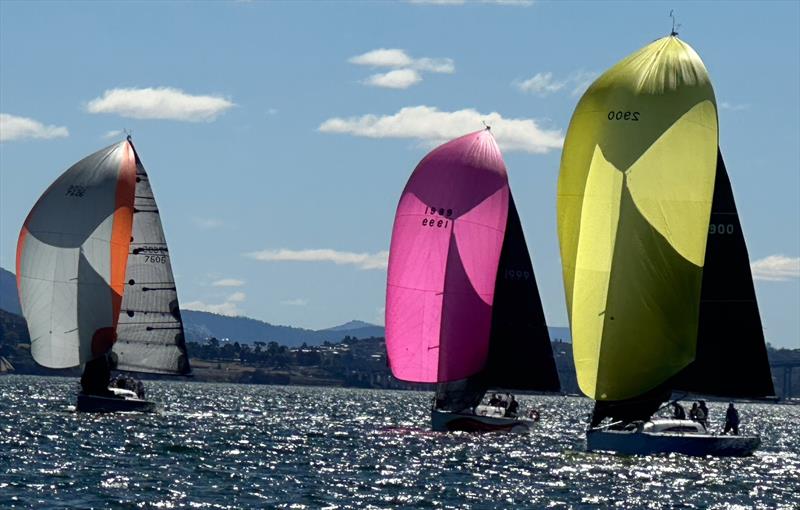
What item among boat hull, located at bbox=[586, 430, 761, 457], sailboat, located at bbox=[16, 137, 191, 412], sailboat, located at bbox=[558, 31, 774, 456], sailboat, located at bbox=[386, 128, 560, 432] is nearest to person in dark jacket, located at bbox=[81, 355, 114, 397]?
sailboat, located at bbox=[16, 137, 191, 412]

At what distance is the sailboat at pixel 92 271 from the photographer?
66.8 meters

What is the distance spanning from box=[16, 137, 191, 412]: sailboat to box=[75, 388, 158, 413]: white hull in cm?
4

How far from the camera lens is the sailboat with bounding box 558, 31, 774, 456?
50188mm

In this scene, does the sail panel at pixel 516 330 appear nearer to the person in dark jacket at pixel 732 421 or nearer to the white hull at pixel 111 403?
the person in dark jacket at pixel 732 421

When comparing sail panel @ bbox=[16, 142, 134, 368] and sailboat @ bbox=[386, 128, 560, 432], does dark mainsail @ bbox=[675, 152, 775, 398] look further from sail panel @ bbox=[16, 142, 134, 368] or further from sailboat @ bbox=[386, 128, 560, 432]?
sail panel @ bbox=[16, 142, 134, 368]

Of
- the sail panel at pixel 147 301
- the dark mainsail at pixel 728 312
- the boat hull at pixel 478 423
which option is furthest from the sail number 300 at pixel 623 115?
the sail panel at pixel 147 301

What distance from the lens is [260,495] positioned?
123 ft

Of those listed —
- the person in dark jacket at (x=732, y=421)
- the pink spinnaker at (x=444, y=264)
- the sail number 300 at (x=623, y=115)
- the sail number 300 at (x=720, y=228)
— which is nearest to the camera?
the sail number 300 at (x=623, y=115)

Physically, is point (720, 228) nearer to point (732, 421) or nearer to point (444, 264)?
point (732, 421)

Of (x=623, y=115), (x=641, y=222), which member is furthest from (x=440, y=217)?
(x=641, y=222)

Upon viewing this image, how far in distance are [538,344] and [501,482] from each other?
21.2m

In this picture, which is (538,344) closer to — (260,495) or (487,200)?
(487,200)

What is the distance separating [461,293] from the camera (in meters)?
61.9

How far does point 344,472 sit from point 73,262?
2621 centimetres
